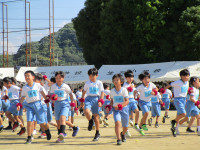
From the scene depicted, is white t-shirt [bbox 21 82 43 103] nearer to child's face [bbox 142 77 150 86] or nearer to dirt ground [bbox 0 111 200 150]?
dirt ground [bbox 0 111 200 150]

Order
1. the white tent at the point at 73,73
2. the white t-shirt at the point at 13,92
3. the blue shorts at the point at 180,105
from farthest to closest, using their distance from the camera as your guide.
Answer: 1. the white tent at the point at 73,73
2. the white t-shirt at the point at 13,92
3. the blue shorts at the point at 180,105

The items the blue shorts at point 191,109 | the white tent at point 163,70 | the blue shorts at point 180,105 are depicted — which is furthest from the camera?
the white tent at point 163,70

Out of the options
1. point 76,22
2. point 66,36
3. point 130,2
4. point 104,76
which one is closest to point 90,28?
point 76,22

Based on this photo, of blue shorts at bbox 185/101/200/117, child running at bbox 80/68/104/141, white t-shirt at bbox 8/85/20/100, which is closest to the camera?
child running at bbox 80/68/104/141

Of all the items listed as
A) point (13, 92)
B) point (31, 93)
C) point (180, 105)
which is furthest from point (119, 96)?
point (13, 92)

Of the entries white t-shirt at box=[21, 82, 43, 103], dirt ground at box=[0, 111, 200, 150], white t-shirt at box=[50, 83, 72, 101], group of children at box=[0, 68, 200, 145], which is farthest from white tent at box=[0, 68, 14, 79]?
white t-shirt at box=[21, 82, 43, 103]

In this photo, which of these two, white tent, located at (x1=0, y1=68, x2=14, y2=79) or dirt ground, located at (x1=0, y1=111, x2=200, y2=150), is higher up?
white tent, located at (x1=0, y1=68, x2=14, y2=79)

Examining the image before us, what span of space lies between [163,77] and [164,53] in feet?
19.9

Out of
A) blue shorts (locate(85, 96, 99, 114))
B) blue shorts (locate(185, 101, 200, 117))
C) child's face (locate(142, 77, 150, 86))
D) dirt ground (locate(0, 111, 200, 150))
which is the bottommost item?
dirt ground (locate(0, 111, 200, 150))

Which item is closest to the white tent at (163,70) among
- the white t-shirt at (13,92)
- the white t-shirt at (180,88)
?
the white t-shirt at (180,88)

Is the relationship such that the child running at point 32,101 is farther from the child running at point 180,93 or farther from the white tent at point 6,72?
the white tent at point 6,72

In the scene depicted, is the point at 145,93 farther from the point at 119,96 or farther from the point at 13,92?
the point at 13,92

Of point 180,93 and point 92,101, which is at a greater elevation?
point 180,93

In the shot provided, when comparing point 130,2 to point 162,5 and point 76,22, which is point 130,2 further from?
point 76,22
